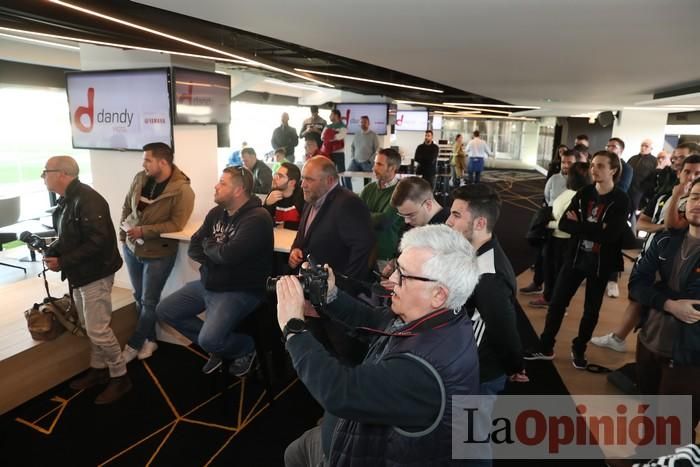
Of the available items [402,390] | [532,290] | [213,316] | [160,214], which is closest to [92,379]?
[213,316]

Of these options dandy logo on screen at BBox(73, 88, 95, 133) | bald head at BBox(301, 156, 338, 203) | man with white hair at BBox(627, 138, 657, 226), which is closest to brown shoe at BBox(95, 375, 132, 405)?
bald head at BBox(301, 156, 338, 203)

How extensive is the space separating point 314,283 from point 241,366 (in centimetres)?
221

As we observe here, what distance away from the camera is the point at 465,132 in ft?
84.8

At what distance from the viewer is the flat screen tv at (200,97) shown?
4.19 m

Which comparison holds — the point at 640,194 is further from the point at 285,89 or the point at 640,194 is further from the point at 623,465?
the point at 285,89

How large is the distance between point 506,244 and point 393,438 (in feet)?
22.9

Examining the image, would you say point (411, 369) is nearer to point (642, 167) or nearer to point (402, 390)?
Result: point (402, 390)

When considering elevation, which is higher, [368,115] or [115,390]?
[368,115]

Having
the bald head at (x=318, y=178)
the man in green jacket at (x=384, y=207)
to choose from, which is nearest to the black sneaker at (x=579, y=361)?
the man in green jacket at (x=384, y=207)

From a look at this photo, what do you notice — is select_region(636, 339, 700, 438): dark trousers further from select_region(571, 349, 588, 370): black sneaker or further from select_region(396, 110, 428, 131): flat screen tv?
select_region(396, 110, 428, 131): flat screen tv

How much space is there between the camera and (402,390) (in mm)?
1304

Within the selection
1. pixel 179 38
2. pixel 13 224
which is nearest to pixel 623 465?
pixel 179 38

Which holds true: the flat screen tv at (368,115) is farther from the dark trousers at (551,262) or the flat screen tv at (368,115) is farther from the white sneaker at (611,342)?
the white sneaker at (611,342)

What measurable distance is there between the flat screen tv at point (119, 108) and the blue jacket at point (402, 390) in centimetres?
341
